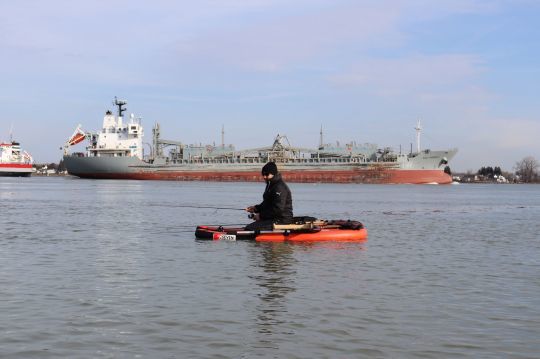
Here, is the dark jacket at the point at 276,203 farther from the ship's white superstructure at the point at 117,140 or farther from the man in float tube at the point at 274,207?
the ship's white superstructure at the point at 117,140

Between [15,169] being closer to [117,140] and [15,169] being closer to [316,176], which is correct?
[117,140]

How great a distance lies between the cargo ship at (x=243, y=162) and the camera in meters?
102

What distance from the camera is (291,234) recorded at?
1820cm

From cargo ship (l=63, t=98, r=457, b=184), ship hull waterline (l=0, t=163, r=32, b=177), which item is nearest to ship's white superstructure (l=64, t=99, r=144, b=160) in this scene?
cargo ship (l=63, t=98, r=457, b=184)

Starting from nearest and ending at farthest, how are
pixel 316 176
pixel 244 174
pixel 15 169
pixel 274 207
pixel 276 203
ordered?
pixel 276 203 → pixel 274 207 → pixel 316 176 → pixel 244 174 → pixel 15 169

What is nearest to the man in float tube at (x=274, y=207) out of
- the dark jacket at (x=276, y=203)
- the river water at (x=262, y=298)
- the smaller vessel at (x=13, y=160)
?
the dark jacket at (x=276, y=203)

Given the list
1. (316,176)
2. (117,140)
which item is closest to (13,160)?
(117,140)

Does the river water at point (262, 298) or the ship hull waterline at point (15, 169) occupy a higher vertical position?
the ship hull waterline at point (15, 169)

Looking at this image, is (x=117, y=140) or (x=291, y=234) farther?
(x=117, y=140)

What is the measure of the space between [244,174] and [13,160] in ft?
199

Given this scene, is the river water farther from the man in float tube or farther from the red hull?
the red hull

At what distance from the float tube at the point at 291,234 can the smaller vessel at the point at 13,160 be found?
412 feet

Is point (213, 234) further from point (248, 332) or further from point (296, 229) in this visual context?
point (248, 332)

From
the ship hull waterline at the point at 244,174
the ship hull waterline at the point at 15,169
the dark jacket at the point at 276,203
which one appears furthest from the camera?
the ship hull waterline at the point at 15,169
